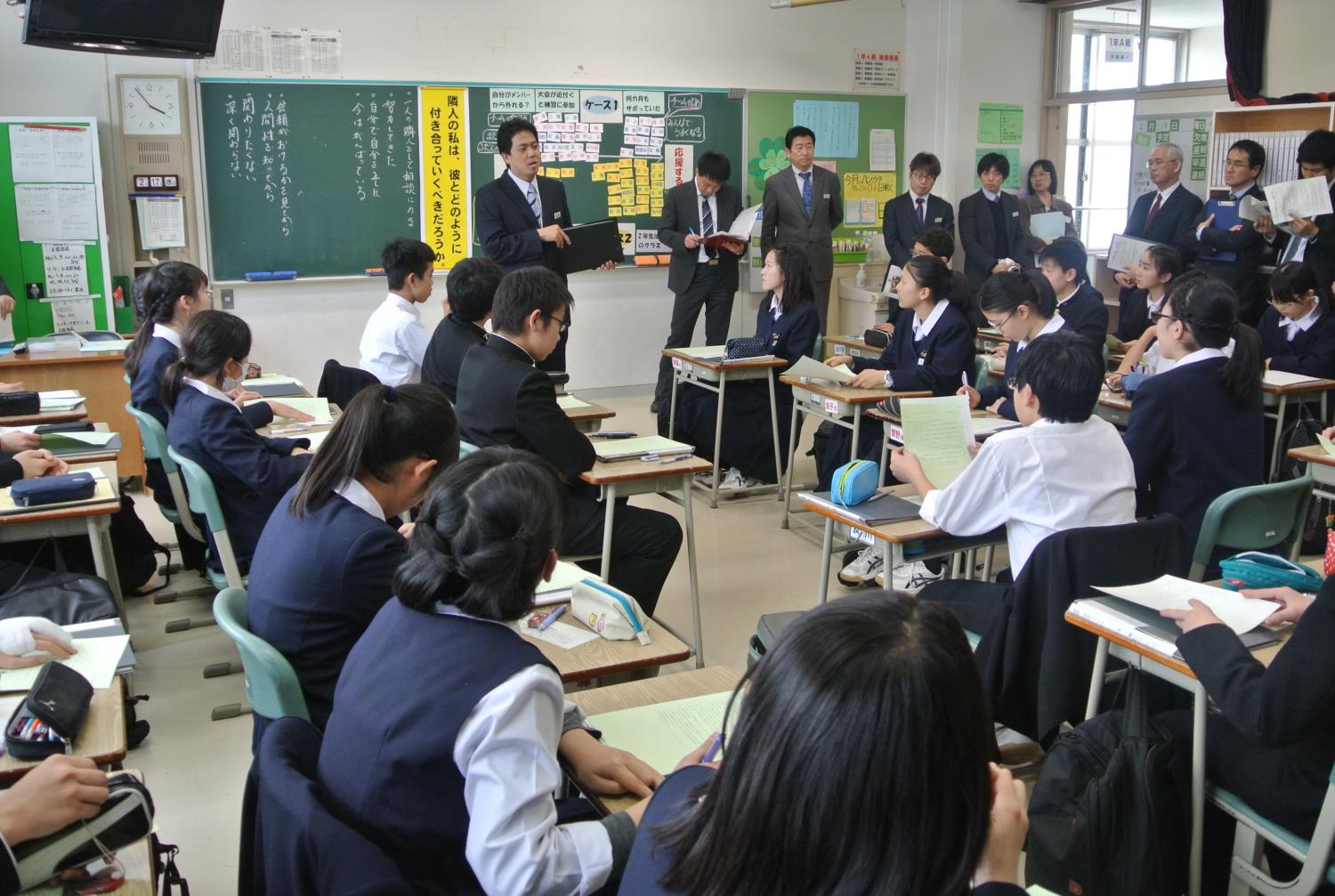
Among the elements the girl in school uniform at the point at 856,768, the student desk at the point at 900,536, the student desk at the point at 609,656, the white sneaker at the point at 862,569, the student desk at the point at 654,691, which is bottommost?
the white sneaker at the point at 862,569

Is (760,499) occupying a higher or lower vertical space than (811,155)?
lower

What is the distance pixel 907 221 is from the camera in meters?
7.89

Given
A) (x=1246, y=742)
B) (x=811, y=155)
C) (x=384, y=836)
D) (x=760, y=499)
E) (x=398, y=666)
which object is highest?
(x=811, y=155)

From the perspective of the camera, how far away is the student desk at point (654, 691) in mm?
1885

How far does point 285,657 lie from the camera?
1.89m

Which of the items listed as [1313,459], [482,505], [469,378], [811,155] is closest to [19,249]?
[469,378]

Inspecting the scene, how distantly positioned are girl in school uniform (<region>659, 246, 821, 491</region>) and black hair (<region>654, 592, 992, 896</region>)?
4.59m

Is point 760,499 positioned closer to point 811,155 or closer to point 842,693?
point 811,155

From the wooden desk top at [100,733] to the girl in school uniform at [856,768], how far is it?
3.63 ft

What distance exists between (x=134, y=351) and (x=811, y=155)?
4840 millimetres

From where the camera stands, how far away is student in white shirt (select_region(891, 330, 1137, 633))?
266 centimetres

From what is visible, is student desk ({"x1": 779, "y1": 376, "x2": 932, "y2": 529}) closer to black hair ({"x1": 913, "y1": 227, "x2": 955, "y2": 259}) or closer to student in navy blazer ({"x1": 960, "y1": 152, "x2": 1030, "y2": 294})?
black hair ({"x1": 913, "y1": 227, "x2": 955, "y2": 259})

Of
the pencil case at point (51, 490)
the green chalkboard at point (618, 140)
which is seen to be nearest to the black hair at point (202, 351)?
the pencil case at point (51, 490)

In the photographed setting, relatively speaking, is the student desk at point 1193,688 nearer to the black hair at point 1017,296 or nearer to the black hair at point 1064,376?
the black hair at point 1064,376
